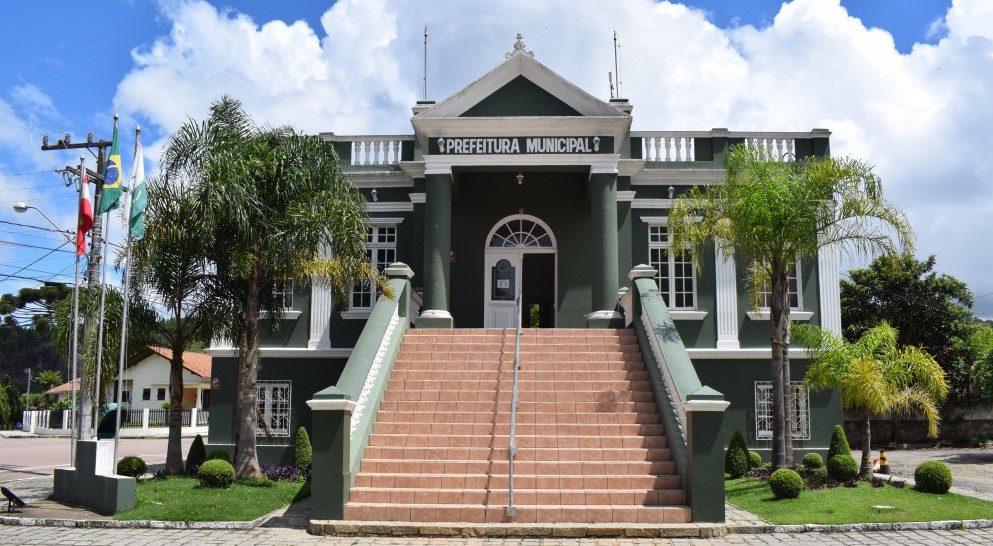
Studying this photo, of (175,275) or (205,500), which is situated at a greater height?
(175,275)

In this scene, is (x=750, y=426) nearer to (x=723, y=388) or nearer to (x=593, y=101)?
(x=723, y=388)

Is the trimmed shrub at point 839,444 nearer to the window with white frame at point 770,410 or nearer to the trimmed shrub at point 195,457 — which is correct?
the window with white frame at point 770,410

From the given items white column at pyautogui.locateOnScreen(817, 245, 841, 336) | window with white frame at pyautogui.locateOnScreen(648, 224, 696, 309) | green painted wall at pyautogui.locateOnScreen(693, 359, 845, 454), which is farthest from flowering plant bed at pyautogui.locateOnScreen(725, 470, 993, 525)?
window with white frame at pyautogui.locateOnScreen(648, 224, 696, 309)

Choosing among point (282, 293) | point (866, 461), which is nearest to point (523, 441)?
point (866, 461)

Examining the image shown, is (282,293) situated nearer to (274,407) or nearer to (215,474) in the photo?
(274,407)

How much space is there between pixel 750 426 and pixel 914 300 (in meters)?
16.4

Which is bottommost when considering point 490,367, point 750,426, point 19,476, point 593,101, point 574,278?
point 19,476

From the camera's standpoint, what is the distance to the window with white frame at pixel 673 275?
18250 millimetres

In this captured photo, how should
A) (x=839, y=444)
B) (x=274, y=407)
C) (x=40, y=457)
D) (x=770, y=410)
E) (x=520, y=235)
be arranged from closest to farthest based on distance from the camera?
(x=839, y=444), (x=770, y=410), (x=274, y=407), (x=520, y=235), (x=40, y=457)

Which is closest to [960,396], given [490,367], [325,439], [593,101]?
[593,101]

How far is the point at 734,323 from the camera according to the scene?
17.9 metres

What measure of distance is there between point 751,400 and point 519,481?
27.8 ft

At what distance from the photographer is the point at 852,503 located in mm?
11414

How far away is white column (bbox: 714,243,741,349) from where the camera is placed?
17.8 meters
